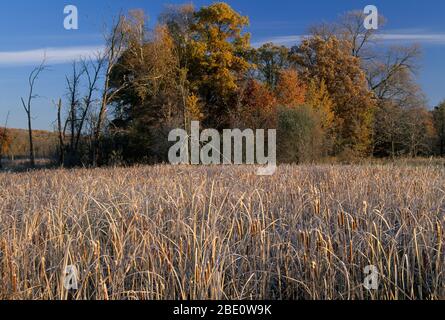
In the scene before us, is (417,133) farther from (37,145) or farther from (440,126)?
(37,145)

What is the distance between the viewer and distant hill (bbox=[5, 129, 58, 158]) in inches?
1276

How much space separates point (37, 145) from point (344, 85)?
25842mm

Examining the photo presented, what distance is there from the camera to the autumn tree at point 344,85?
3222 cm

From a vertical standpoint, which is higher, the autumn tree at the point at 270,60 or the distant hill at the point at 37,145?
the autumn tree at the point at 270,60

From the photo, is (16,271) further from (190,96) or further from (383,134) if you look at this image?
(383,134)

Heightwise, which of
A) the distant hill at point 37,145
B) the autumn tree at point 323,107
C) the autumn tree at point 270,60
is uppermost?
the autumn tree at point 270,60

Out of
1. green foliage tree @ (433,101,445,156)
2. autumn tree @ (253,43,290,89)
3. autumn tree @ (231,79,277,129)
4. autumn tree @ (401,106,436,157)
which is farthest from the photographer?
autumn tree @ (253,43,290,89)

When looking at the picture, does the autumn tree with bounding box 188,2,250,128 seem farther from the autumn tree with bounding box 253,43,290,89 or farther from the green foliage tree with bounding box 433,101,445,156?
the green foliage tree with bounding box 433,101,445,156

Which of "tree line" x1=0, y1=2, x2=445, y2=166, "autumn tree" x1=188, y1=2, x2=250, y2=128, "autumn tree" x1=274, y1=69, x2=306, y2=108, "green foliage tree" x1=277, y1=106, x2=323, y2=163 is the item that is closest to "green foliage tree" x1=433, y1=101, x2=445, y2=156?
"tree line" x1=0, y1=2, x2=445, y2=166

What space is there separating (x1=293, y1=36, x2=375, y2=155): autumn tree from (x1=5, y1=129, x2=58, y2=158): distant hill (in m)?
17.7

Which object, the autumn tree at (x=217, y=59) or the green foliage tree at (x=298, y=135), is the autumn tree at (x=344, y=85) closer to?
the autumn tree at (x=217, y=59)

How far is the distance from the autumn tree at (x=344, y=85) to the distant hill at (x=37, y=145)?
17.7 m

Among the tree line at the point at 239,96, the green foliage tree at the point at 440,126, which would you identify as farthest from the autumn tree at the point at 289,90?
the green foliage tree at the point at 440,126

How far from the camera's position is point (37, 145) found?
136 ft
